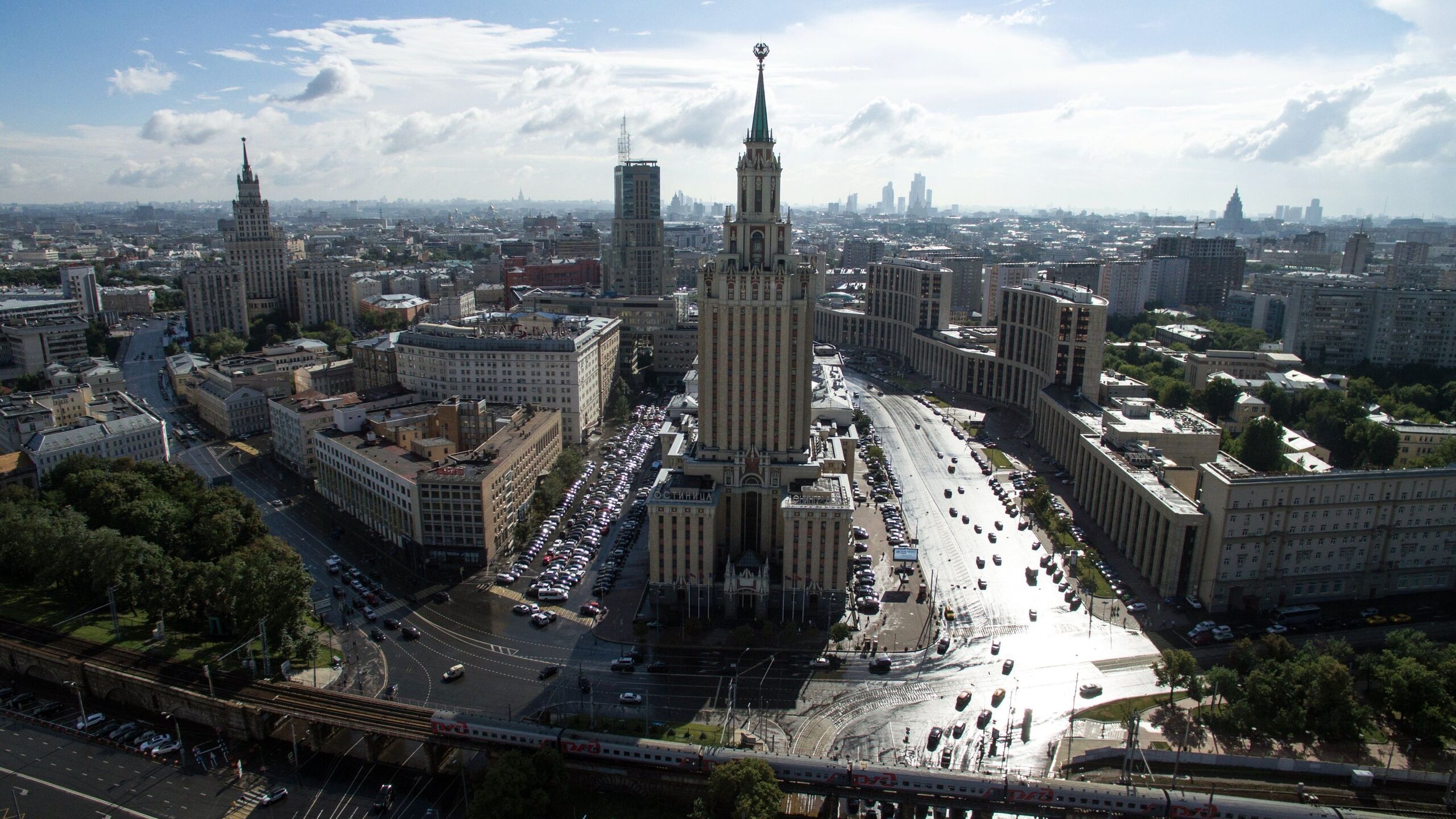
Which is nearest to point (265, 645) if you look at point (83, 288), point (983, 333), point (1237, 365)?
point (983, 333)

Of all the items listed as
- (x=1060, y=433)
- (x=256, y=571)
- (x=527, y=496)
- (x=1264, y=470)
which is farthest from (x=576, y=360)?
(x=1264, y=470)

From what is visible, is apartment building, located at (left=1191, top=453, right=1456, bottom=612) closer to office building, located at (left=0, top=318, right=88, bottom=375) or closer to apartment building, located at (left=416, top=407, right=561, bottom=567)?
apartment building, located at (left=416, top=407, right=561, bottom=567)

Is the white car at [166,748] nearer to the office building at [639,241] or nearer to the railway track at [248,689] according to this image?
the railway track at [248,689]

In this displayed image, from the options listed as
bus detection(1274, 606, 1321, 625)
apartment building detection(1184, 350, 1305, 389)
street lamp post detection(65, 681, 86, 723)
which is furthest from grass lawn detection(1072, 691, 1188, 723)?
apartment building detection(1184, 350, 1305, 389)

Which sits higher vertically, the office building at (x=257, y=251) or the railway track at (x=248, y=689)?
the office building at (x=257, y=251)

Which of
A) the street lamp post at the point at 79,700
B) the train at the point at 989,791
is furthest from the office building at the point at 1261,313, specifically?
the street lamp post at the point at 79,700
